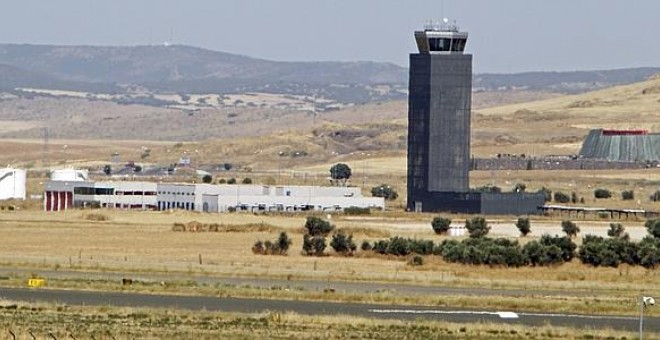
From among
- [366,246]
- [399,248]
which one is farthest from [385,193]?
[399,248]

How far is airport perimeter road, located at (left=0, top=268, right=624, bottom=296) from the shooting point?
2354 inches

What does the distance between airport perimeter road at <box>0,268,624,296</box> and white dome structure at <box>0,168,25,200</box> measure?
78.7 metres

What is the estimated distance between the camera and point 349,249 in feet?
264

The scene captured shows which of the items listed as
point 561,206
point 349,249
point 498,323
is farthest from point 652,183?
point 498,323

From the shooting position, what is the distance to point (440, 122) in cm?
13162

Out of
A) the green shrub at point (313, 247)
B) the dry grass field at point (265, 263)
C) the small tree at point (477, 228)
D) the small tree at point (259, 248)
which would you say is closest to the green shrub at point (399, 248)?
the dry grass field at point (265, 263)

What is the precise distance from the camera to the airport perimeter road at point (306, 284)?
196 ft

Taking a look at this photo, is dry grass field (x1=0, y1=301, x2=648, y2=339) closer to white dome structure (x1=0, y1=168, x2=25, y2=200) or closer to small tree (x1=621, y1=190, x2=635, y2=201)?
white dome structure (x1=0, y1=168, x2=25, y2=200)

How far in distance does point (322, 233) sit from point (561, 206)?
46.2m

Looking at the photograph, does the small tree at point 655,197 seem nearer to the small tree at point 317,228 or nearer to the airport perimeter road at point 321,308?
the small tree at point 317,228

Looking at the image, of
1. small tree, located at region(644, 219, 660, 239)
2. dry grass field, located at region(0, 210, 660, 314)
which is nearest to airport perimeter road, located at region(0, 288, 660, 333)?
dry grass field, located at region(0, 210, 660, 314)

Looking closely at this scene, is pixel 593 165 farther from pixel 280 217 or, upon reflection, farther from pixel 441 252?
pixel 441 252

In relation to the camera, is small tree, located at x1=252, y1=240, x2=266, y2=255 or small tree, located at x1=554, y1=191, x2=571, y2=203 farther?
small tree, located at x1=554, y1=191, x2=571, y2=203

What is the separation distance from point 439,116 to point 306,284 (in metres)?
70.7
